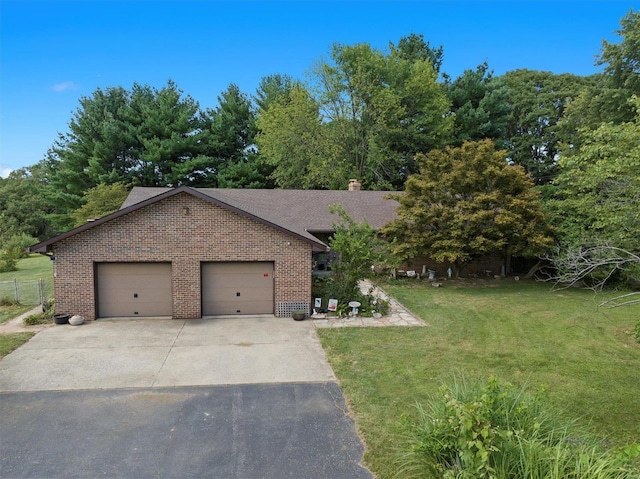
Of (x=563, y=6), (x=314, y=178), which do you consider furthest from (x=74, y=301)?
(x=314, y=178)

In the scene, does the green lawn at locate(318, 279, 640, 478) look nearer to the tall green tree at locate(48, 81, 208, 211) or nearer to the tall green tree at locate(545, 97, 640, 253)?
the tall green tree at locate(545, 97, 640, 253)

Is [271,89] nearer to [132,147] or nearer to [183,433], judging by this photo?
[132,147]

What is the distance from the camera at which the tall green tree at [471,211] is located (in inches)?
671

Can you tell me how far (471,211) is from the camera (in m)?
17.4

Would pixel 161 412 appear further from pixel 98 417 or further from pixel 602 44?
pixel 602 44

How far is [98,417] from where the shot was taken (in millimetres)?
6348

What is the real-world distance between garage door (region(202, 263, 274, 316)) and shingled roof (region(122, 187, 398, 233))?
762 cm

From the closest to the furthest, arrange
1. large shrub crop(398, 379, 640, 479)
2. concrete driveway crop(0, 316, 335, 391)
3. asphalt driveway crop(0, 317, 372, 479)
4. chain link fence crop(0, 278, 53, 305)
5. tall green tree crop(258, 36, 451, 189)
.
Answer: large shrub crop(398, 379, 640, 479), asphalt driveway crop(0, 317, 372, 479), concrete driveway crop(0, 316, 335, 391), chain link fence crop(0, 278, 53, 305), tall green tree crop(258, 36, 451, 189)

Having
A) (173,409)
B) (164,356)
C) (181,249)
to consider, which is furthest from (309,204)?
(173,409)

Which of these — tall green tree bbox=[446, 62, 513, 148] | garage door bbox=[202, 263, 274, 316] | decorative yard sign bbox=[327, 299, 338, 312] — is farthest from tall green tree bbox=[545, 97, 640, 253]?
tall green tree bbox=[446, 62, 513, 148]

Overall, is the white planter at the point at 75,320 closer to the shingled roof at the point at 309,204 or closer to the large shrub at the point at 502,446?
the shingled roof at the point at 309,204

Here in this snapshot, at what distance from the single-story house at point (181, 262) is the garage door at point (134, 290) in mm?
29

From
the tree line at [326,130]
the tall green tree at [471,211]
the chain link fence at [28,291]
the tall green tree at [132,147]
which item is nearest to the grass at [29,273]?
the chain link fence at [28,291]

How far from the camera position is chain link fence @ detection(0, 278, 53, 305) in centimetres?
1426
